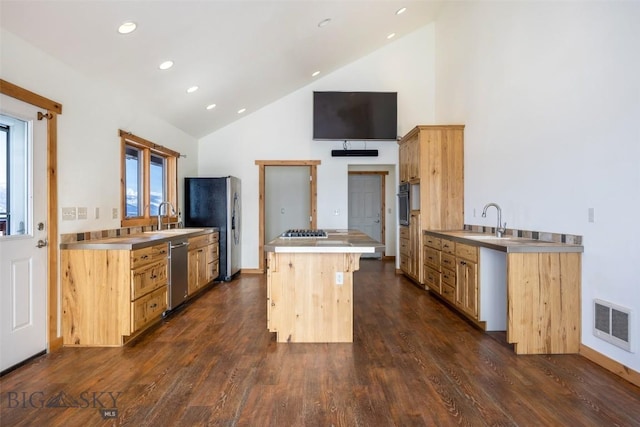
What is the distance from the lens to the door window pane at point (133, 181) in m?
4.25

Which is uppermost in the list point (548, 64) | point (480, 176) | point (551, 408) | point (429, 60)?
point (429, 60)

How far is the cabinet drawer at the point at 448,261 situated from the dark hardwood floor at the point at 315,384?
0.80 meters

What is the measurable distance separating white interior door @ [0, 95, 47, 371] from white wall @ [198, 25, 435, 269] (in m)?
3.71

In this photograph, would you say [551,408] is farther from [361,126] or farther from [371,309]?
[361,126]

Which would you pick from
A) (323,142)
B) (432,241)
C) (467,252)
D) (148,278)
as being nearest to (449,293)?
(467,252)

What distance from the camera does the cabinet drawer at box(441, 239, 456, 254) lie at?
4.13 m

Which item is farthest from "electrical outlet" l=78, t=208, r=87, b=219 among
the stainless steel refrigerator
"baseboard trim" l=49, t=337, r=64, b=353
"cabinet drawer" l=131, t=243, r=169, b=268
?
the stainless steel refrigerator

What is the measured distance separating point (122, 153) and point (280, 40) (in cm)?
216

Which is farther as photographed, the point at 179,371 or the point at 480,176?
the point at 480,176

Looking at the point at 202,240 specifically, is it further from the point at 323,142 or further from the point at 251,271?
the point at 323,142

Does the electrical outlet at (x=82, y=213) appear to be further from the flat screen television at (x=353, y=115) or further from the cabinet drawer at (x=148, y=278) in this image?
the flat screen television at (x=353, y=115)

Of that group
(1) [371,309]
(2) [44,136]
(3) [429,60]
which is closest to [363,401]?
(1) [371,309]

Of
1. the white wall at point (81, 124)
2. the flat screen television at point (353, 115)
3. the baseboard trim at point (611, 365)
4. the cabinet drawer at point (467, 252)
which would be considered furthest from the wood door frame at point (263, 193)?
the baseboard trim at point (611, 365)

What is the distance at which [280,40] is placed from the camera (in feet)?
13.5
